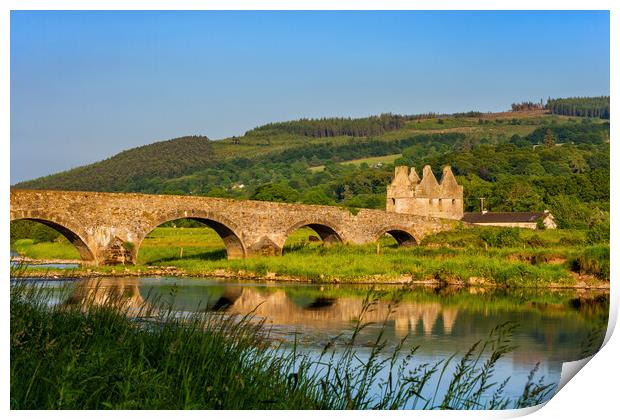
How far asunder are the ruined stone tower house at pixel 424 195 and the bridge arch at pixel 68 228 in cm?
1931

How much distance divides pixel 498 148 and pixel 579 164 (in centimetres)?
1847

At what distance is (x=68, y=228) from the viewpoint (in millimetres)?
23125

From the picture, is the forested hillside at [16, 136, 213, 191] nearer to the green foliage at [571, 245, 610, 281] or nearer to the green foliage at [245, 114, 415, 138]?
the green foliage at [245, 114, 415, 138]

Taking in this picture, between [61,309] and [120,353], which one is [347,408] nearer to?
[120,353]

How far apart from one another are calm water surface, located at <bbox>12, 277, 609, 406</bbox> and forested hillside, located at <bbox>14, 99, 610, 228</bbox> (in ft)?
21.6

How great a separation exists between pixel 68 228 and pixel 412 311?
34.6ft

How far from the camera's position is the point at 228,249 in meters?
28.3

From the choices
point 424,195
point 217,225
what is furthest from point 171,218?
point 424,195

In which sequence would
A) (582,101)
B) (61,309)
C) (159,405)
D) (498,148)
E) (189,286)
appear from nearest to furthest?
(159,405)
(61,309)
(582,101)
(189,286)
(498,148)

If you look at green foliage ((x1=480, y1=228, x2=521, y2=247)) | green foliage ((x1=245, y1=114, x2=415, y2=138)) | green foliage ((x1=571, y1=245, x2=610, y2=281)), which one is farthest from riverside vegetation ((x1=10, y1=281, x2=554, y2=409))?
green foliage ((x1=245, y1=114, x2=415, y2=138))

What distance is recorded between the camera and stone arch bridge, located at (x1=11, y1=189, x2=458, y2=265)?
22.9 metres

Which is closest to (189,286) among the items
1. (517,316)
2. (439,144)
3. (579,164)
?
(517,316)

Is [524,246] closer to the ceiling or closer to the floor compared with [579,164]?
closer to the floor

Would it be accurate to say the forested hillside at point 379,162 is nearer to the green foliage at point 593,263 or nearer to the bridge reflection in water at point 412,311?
the green foliage at point 593,263
